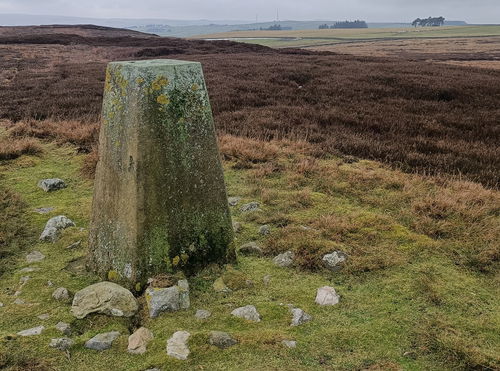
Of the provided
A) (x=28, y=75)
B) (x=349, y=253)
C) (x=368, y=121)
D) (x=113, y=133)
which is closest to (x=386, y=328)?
(x=349, y=253)

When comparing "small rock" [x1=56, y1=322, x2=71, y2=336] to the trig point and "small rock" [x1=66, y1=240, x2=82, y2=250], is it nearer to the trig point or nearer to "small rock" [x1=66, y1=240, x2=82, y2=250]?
the trig point

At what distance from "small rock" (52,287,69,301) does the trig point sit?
50 cm

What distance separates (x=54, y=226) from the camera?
5.95m

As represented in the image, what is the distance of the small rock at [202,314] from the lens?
4.03 metres

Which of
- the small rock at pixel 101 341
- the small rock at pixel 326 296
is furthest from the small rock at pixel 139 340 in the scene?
the small rock at pixel 326 296

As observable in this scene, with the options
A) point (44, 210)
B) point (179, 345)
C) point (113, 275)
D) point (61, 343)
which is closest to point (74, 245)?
point (113, 275)

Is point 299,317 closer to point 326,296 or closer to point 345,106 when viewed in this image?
point 326,296

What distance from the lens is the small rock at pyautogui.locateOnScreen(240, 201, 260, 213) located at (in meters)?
6.98

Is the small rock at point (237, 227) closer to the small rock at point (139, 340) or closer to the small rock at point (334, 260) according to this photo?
the small rock at point (334, 260)

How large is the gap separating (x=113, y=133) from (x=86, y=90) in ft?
56.7

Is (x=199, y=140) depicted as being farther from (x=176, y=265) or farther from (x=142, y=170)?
(x=176, y=265)

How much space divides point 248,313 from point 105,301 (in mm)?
1383

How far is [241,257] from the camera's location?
5398 mm

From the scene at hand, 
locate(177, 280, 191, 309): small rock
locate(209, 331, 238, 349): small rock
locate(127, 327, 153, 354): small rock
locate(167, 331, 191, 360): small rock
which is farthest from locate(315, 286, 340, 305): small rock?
locate(127, 327, 153, 354): small rock
